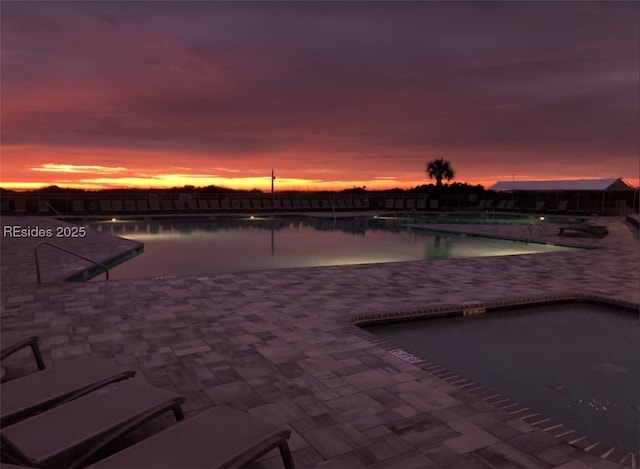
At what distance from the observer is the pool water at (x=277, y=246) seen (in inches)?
432

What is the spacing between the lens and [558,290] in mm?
7262

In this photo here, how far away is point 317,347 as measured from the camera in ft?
14.4

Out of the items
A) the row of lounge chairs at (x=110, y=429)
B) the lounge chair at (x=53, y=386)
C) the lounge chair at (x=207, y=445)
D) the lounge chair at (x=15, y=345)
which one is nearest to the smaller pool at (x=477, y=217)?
the lounge chair at (x=15, y=345)

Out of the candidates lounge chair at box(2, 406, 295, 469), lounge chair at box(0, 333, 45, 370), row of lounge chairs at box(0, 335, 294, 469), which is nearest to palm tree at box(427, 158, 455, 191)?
lounge chair at box(0, 333, 45, 370)

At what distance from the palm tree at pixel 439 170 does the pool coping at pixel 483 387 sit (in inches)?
1476

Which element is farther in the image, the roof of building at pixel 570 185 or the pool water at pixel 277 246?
the roof of building at pixel 570 185

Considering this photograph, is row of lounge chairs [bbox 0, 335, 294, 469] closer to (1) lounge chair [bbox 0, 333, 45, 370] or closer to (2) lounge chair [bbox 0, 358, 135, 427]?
(2) lounge chair [bbox 0, 358, 135, 427]

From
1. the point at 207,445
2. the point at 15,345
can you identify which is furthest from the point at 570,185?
the point at 207,445

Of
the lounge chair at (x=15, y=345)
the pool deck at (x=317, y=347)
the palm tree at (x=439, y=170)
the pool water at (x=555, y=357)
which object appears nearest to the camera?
the pool deck at (x=317, y=347)

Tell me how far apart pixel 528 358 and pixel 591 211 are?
29.8 m

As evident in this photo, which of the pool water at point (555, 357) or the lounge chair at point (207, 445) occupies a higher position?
the lounge chair at point (207, 445)

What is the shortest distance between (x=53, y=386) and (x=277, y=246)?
11845mm

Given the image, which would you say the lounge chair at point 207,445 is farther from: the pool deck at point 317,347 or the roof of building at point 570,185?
the roof of building at point 570,185

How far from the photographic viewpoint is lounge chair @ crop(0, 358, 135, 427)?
2.55m
